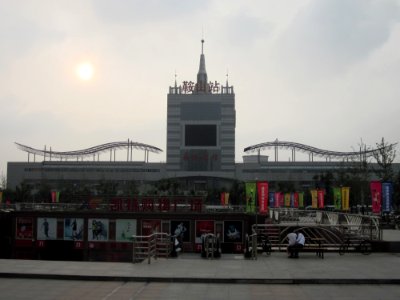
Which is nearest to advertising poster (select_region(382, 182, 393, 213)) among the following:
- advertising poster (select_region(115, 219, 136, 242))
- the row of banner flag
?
the row of banner flag

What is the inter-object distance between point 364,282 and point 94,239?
1115 inches

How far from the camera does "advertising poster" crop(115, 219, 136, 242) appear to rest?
39.7 m

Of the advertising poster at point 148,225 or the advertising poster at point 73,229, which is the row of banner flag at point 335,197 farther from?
the advertising poster at point 73,229

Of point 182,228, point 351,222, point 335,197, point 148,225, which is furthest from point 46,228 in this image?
point 335,197

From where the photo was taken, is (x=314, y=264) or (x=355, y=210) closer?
(x=314, y=264)

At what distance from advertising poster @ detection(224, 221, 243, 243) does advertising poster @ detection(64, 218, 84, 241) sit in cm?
1111

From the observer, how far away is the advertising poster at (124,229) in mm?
39656

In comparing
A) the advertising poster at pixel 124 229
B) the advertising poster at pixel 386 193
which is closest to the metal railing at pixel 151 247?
the advertising poster at pixel 386 193

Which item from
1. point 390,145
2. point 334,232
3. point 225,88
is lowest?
point 334,232

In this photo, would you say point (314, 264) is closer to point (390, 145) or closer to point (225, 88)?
point (390, 145)

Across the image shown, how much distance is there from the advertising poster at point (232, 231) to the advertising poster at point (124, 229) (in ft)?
22.3

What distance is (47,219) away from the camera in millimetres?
41781

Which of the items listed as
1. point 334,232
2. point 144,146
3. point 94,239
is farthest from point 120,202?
point 144,146

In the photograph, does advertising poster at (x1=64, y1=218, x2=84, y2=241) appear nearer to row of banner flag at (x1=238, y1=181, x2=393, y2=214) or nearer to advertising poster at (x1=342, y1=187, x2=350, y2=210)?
row of banner flag at (x1=238, y1=181, x2=393, y2=214)
